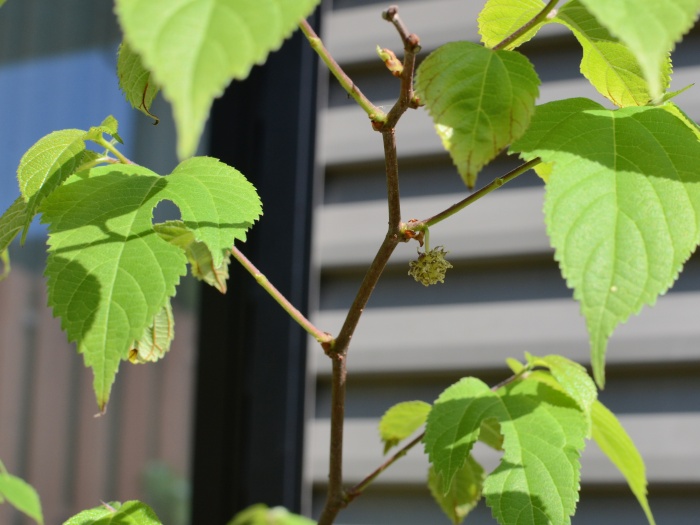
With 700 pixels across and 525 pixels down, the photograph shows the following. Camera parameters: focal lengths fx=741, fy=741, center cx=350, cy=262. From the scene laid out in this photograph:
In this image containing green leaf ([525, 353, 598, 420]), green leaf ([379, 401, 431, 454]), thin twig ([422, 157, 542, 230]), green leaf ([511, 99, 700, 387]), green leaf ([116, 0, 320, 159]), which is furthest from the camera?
green leaf ([379, 401, 431, 454])

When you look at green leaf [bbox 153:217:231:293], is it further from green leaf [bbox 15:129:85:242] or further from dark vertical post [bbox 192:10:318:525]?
dark vertical post [bbox 192:10:318:525]

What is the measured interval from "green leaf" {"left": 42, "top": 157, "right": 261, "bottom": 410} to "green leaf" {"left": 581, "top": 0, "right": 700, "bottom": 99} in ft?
0.92

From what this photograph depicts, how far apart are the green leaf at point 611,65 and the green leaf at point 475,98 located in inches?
5.1

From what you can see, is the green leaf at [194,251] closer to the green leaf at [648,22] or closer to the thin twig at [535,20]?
the thin twig at [535,20]

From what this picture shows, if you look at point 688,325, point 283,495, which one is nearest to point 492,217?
point 688,325

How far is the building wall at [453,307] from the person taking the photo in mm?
1447

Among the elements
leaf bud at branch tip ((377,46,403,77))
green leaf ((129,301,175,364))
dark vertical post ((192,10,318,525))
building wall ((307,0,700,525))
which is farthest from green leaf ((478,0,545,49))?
dark vertical post ((192,10,318,525))

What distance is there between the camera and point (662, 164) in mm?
449

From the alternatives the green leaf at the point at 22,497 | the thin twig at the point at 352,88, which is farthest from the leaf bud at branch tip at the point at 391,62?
the green leaf at the point at 22,497

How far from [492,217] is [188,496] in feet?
3.27

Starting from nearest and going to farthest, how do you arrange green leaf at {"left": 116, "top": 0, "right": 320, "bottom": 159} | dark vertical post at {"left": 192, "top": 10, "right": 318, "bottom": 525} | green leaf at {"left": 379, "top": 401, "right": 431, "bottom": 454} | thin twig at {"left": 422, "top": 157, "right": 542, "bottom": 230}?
green leaf at {"left": 116, "top": 0, "right": 320, "bottom": 159} < thin twig at {"left": 422, "top": 157, "right": 542, "bottom": 230} < green leaf at {"left": 379, "top": 401, "right": 431, "bottom": 454} < dark vertical post at {"left": 192, "top": 10, "right": 318, "bottom": 525}

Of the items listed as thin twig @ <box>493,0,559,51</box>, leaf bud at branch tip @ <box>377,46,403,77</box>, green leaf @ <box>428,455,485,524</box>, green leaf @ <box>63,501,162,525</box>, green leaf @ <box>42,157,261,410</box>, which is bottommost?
green leaf @ <box>428,455,485,524</box>

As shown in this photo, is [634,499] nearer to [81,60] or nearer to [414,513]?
[414,513]

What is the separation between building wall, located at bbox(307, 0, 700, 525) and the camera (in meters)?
1.45
